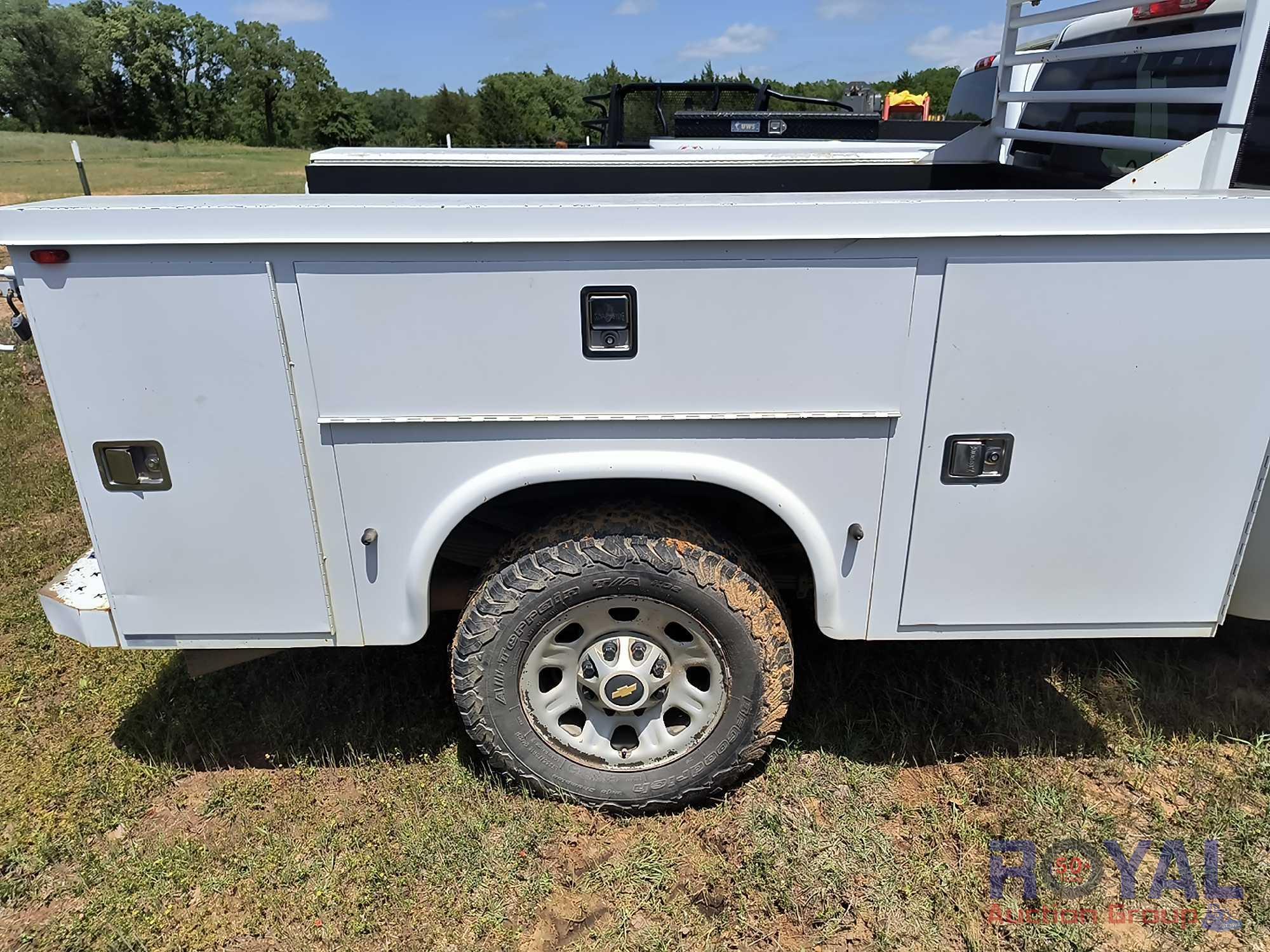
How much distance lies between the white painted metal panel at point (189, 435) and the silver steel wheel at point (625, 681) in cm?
67

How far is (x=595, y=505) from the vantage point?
2.58 m

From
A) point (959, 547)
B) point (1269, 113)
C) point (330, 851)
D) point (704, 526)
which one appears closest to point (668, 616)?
point (704, 526)

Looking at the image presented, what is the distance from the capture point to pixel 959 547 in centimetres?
242

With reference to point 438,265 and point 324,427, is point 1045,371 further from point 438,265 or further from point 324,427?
point 324,427

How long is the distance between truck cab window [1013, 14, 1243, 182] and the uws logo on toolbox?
2138 mm

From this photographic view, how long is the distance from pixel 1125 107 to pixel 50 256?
11.3 feet

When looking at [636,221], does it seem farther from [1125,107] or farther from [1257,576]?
[1125,107]

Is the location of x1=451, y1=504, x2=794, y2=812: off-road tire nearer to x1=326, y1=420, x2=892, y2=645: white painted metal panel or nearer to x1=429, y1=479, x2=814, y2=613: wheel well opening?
x1=429, y1=479, x2=814, y2=613: wheel well opening

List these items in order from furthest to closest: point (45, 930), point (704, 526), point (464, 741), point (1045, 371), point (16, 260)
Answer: point (464, 741) < point (704, 526) < point (45, 930) < point (1045, 371) < point (16, 260)

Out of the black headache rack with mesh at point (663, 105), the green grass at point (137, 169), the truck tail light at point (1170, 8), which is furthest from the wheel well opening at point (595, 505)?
the green grass at point (137, 169)

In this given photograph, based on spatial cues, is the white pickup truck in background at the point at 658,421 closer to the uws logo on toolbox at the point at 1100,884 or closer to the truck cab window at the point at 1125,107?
the truck cab window at the point at 1125,107

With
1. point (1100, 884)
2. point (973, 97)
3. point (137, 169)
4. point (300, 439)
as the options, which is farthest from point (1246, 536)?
point (137, 169)

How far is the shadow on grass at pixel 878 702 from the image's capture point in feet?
9.91

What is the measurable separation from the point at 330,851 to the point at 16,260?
1768 millimetres
